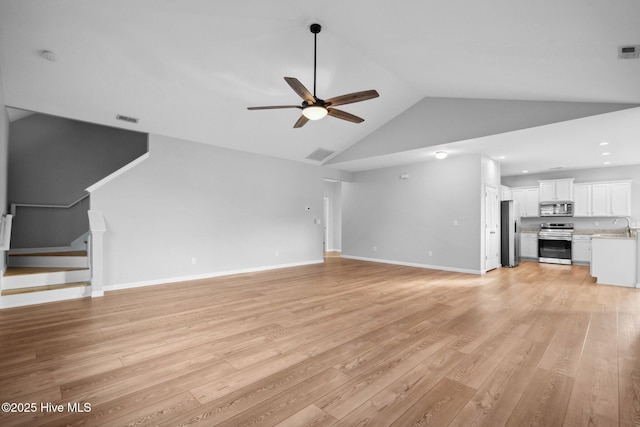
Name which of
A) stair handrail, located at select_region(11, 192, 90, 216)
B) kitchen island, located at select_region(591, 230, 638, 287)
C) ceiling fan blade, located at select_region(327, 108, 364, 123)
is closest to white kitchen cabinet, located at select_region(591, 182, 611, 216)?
kitchen island, located at select_region(591, 230, 638, 287)

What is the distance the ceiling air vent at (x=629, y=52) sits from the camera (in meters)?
2.61

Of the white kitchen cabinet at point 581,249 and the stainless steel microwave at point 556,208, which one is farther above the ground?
the stainless steel microwave at point 556,208

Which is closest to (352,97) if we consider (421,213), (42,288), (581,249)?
(421,213)

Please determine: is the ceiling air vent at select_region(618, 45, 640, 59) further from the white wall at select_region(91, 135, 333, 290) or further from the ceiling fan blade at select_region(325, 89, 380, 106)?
the white wall at select_region(91, 135, 333, 290)

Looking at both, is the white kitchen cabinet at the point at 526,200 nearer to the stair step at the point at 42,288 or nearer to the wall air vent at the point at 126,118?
the wall air vent at the point at 126,118

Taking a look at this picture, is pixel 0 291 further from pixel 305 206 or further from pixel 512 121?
pixel 512 121

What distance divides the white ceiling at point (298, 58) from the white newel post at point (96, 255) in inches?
71.1

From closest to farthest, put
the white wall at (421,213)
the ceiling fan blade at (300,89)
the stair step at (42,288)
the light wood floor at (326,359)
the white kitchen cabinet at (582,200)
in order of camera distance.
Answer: the light wood floor at (326,359)
the ceiling fan blade at (300,89)
the stair step at (42,288)
the white wall at (421,213)
the white kitchen cabinet at (582,200)

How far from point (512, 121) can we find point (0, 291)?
8.05m

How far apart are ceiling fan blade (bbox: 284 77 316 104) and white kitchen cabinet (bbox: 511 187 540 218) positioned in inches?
337

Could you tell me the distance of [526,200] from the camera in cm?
888

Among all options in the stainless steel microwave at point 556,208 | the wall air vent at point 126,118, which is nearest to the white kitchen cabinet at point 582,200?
the stainless steel microwave at point 556,208

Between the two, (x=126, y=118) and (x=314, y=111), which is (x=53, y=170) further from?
(x=314, y=111)

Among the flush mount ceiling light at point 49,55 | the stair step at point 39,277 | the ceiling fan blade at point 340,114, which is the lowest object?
the stair step at point 39,277
